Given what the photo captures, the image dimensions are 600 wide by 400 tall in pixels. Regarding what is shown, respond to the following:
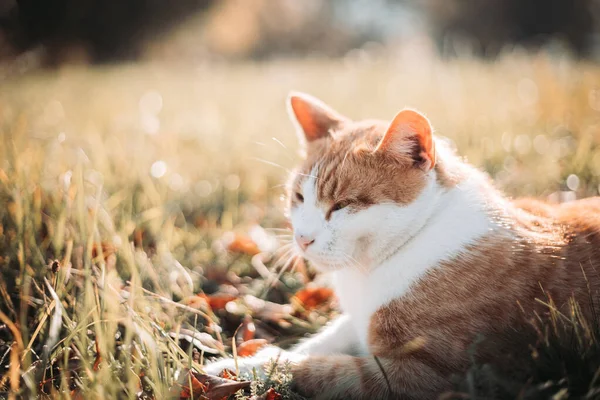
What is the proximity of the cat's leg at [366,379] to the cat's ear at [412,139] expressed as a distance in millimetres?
608

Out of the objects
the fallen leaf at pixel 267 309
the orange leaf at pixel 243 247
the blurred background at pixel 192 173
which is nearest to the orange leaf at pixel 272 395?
the blurred background at pixel 192 173

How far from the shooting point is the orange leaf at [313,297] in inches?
80.7

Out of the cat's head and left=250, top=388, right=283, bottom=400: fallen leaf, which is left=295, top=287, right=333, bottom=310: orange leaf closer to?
the cat's head

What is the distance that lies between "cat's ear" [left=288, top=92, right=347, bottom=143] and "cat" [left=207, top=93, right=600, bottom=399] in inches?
11.0

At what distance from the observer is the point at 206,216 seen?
276cm

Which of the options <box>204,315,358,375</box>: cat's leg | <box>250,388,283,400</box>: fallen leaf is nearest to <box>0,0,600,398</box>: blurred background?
<box>204,315,358,375</box>: cat's leg

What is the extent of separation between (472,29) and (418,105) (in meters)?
15.3

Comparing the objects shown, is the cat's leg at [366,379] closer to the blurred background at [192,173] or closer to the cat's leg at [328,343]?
the cat's leg at [328,343]

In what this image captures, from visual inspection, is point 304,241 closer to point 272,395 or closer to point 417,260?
point 417,260

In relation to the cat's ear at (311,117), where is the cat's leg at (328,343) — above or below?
below

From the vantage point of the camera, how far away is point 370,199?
1.57 meters

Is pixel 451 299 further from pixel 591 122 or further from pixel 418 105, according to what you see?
pixel 418 105

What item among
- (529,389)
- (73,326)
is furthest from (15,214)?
(529,389)

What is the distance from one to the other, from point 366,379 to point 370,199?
1.80 feet
